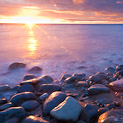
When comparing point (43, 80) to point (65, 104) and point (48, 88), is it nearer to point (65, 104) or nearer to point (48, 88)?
point (48, 88)

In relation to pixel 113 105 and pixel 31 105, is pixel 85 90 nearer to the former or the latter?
pixel 113 105

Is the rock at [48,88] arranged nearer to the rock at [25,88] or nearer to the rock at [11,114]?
the rock at [25,88]

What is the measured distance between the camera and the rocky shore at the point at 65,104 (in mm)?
3417

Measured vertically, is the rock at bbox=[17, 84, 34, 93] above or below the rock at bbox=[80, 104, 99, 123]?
below

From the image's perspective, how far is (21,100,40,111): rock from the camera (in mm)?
4160

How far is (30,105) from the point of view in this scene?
4211 mm

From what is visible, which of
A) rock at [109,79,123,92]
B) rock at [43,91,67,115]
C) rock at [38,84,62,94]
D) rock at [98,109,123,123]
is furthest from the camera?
rock at [38,84,62,94]

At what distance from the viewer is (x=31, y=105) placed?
4.22m

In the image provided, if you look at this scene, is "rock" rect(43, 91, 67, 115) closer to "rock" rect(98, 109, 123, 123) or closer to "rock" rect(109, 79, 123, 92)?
"rock" rect(98, 109, 123, 123)

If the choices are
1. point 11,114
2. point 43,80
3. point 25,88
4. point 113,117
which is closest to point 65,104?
point 113,117

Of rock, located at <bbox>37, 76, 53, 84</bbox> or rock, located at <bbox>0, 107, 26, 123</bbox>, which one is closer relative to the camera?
rock, located at <bbox>0, 107, 26, 123</bbox>

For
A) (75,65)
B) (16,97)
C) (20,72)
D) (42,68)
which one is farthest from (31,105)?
(75,65)

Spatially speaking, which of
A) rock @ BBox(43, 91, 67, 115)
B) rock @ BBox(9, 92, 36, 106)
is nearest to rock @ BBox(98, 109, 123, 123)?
rock @ BBox(43, 91, 67, 115)

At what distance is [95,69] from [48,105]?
16.8 ft
